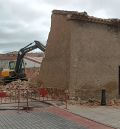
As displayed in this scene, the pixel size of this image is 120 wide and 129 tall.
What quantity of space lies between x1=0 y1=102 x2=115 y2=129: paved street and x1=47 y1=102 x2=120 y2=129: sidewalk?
414 mm

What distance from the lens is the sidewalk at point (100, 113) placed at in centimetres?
1622

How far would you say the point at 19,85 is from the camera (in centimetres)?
2998

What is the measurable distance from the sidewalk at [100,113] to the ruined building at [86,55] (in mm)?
2510

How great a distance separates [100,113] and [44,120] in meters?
3.39

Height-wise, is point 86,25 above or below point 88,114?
above

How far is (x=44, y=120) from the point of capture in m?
16.3

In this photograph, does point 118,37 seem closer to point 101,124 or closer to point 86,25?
point 86,25

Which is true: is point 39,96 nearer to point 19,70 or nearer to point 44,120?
point 44,120

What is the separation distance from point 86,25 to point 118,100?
4.65 m

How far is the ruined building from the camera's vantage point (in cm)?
2331

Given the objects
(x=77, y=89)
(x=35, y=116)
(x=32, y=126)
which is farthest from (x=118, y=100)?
(x=32, y=126)

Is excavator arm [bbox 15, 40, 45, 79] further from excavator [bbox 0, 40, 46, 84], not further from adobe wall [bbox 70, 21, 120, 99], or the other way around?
adobe wall [bbox 70, 21, 120, 99]

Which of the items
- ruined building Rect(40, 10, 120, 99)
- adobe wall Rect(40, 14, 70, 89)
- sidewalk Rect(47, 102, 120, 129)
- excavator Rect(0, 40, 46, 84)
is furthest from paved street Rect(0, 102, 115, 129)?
excavator Rect(0, 40, 46, 84)

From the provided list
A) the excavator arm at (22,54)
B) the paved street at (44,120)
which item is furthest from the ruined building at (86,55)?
the excavator arm at (22,54)
